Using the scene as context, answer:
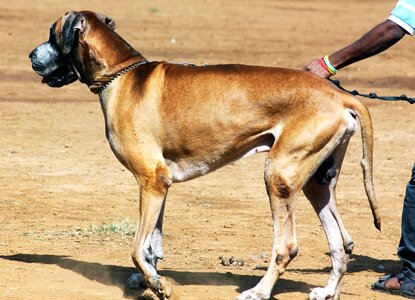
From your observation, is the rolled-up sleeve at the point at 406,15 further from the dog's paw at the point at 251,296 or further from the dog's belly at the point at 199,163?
the dog's paw at the point at 251,296

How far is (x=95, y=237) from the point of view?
368 inches

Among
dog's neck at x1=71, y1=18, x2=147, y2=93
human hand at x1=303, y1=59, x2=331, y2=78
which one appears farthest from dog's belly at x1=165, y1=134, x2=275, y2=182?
dog's neck at x1=71, y1=18, x2=147, y2=93

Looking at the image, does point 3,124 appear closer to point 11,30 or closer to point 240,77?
point 240,77

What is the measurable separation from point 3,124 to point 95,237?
5.90m

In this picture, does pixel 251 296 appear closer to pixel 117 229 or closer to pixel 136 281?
pixel 136 281

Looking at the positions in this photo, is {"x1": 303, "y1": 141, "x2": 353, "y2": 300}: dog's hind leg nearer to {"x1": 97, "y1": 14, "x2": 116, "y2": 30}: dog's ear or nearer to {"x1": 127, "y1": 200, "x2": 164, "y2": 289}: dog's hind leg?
→ {"x1": 127, "y1": 200, "x2": 164, "y2": 289}: dog's hind leg

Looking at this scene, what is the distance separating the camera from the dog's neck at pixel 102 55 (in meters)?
7.79

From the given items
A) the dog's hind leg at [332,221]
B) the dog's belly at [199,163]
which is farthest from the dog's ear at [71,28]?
the dog's hind leg at [332,221]

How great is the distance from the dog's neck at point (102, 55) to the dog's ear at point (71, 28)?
0.08 m

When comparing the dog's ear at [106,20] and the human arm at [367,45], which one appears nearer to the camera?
the human arm at [367,45]

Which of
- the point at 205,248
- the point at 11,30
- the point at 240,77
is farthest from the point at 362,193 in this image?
the point at 11,30

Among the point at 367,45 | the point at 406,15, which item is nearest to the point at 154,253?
the point at 367,45

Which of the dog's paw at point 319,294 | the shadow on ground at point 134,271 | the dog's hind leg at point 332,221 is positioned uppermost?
the dog's hind leg at point 332,221

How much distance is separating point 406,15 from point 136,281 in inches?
111
